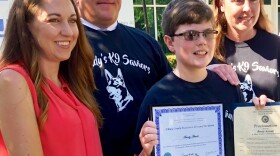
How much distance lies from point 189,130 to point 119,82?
0.69 metres

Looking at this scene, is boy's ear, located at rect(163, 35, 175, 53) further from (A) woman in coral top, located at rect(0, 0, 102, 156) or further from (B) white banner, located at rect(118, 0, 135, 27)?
(B) white banner, located at rect(118, 0, 135, 27)

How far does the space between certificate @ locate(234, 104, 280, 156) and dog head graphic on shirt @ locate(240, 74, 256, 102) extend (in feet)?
1.27

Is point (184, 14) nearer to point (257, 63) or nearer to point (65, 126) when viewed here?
point (257, 63)

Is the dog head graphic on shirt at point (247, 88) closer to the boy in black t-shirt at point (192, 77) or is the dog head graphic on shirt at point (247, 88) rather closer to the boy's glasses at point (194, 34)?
the boy in black t-shirt at point (192, 77)

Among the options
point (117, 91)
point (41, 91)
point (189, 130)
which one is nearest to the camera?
point (41, 91)

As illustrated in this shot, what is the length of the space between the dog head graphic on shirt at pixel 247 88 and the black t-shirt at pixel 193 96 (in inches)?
12.8

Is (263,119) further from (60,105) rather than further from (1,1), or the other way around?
(1,1)

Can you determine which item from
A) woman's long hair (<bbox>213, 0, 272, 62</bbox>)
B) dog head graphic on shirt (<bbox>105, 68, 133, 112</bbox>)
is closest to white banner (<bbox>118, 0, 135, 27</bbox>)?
woman's long hair (<bbox>213, 0, 272, 62</bbox>)

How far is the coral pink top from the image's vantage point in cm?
219

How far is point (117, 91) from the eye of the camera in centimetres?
299

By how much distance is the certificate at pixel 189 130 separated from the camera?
2496mm

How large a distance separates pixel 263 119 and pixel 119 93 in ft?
3.29

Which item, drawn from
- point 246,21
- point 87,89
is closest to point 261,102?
point 246,21

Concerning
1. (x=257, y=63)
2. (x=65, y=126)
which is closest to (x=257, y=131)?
(x=257, y=63)
